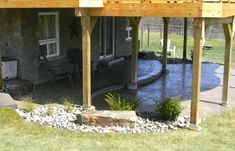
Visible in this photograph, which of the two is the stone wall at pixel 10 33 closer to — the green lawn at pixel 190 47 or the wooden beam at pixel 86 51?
the wooden beam at pixel 86 51

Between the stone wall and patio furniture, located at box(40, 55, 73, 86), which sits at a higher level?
the stone wall

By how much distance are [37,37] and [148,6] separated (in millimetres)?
4999

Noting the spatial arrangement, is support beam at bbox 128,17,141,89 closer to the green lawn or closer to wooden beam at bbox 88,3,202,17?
wooden beam at bbox 88,3,202,17

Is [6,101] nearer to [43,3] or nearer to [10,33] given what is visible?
[43,3]

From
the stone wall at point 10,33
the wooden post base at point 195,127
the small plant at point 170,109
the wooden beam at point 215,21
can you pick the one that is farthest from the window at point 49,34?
the wooden post base at point 195,127

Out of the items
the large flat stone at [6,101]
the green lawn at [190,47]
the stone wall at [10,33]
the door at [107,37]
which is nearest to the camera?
the large flat stone at [6,101]

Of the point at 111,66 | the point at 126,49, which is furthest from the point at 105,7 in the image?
the point at 126,49

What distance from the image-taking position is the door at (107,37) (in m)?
17.1

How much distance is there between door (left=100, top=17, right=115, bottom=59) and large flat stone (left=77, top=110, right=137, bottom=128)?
327 inches

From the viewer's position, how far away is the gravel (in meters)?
8.73

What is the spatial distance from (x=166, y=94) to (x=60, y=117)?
4.32 metres

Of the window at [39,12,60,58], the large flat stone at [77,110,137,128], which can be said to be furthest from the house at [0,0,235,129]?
the large flat stone at [77,110,137,128]

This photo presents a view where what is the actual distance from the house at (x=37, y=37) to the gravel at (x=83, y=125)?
9.57ft

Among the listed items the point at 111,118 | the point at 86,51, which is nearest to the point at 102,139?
the point at 111,118
